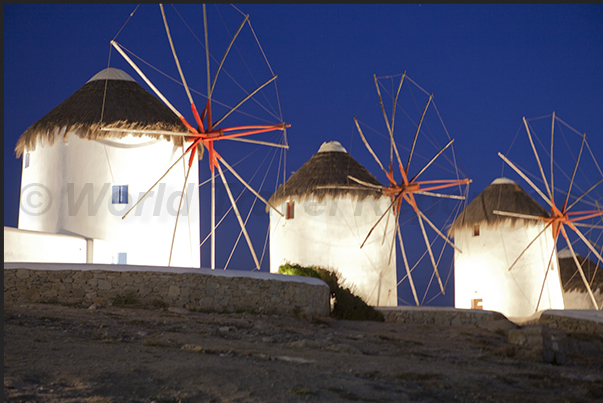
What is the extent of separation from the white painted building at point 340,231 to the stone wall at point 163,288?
6203 millimetres

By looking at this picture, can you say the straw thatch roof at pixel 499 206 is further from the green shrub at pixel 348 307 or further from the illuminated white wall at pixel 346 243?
the green shrub at pixel 348 307

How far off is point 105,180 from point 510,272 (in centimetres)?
1473

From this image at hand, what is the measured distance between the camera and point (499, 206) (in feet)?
74.0

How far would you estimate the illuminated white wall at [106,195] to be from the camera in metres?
14.4

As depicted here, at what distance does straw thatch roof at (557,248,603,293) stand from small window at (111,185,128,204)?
64.2 ft

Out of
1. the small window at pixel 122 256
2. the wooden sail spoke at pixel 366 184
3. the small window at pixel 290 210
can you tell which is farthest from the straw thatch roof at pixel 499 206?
the small window at pixel 122 256

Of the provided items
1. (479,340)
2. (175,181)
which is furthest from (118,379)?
(175,181)

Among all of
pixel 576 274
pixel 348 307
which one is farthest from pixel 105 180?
pixel 576 274

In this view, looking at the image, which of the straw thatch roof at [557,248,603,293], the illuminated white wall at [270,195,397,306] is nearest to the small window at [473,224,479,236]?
the illuminated white wall at [270,195,397,306]

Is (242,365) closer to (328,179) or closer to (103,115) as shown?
(103,115)

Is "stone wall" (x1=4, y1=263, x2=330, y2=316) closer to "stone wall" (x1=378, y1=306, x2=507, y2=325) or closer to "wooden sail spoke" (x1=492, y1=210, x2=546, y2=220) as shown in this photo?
"stone wall" (x1=378, y1=306, x2=507, y2=325)

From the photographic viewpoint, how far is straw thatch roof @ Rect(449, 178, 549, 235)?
2216 cm

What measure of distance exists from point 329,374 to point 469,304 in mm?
18025

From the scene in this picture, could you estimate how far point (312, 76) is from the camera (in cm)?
6650
